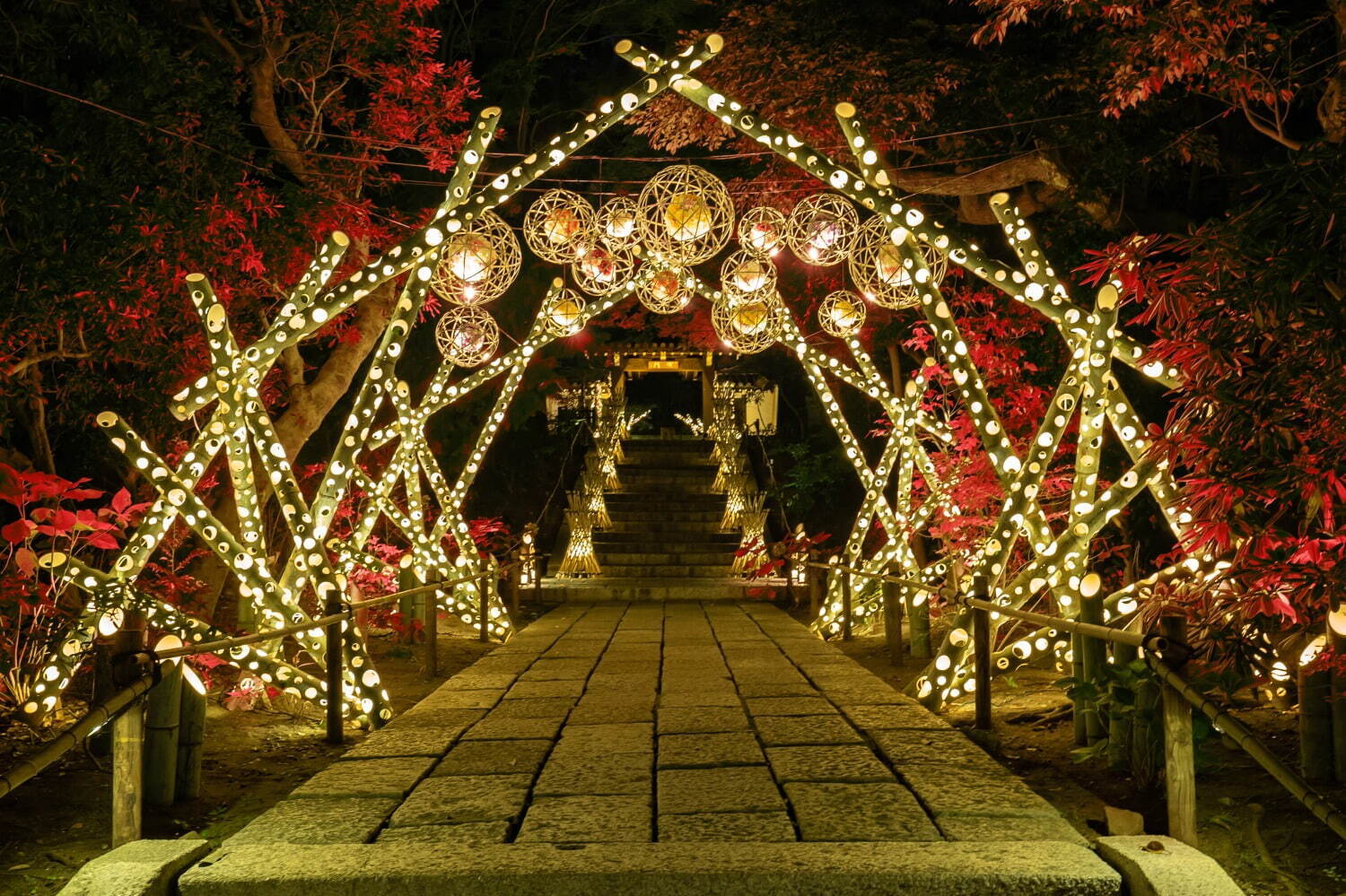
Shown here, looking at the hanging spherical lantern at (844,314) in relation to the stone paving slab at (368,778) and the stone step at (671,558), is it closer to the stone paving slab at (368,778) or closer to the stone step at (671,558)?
the stone paving slab at (368,778)

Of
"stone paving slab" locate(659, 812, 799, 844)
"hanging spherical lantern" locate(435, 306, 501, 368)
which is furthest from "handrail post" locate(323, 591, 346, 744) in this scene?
"hanging spherical lantern" locate(435, 306, 501, 368)

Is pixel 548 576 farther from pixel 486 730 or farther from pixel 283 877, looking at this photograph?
pixel 283 877

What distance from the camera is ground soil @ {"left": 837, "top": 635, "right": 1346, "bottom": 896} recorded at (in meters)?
3.87

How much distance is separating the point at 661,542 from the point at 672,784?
13.3 meters

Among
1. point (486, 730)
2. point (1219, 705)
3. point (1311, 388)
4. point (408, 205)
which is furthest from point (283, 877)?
point (408, 205)

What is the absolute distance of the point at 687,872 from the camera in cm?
348

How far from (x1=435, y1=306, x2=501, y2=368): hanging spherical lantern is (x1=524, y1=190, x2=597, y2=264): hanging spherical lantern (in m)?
1.11

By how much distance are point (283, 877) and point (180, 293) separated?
521 cm

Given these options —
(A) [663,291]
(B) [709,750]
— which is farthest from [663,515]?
(B) [709,750]

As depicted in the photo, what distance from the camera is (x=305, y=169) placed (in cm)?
877

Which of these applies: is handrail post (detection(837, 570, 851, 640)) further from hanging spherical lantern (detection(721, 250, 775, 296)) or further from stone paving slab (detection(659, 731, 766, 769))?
stone paving slab (detection(659, 731, 766, 769))

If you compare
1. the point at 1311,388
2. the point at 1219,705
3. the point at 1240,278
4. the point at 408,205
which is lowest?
the point at 1219,705

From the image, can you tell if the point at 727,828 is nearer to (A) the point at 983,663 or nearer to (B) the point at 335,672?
(A) the point at 983,663

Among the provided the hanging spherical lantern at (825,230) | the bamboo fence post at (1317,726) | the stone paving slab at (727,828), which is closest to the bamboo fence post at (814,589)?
the hanging spherical lantern at (825,230)
